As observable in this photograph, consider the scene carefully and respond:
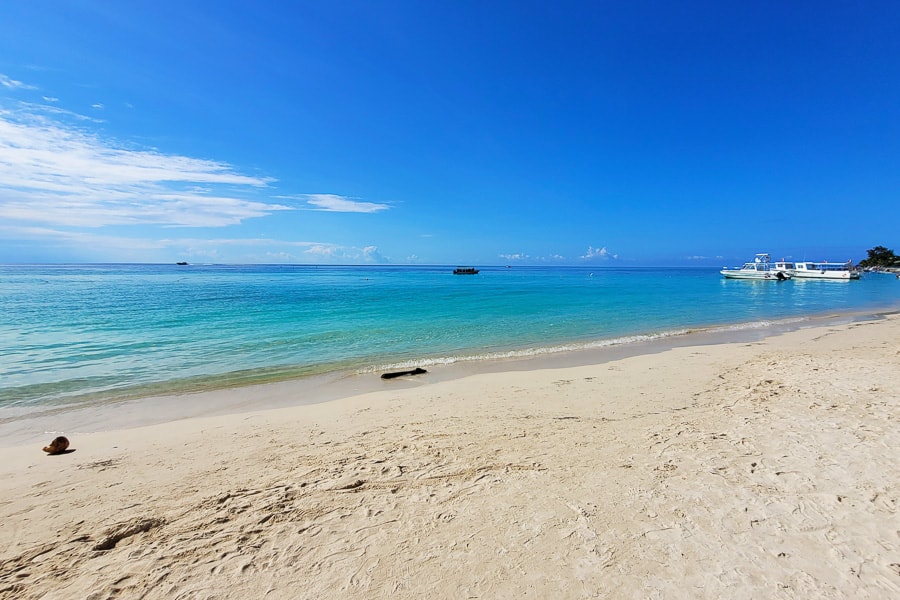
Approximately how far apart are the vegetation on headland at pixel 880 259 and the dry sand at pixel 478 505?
5241 inches

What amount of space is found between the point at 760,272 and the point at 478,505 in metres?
83.7

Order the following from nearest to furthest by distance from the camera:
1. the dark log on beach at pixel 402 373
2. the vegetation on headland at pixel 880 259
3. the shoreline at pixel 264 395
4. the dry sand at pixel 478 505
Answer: the dry sand at pixel 478 505
the shoreline at pixel 264 395
the dark log on beach at pixel 402 373
the vegetation on headland at pixel 880 259

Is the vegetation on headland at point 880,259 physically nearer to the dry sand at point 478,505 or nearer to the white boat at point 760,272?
the white boat at point 760,272

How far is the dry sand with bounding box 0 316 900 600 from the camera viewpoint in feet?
11.3

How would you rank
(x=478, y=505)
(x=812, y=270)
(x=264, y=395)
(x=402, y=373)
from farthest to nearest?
(x=812, y=270) < (x=402, y=373) < (x=264, y=395) < (x=478, y=505)

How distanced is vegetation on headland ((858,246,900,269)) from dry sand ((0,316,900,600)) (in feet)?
437

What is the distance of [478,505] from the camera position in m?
4.53

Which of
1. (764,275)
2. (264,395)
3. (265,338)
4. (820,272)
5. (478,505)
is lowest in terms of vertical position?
(264,395)

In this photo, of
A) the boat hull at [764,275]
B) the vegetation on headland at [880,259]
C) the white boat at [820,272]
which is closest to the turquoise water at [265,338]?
the boat hull at [764,275]

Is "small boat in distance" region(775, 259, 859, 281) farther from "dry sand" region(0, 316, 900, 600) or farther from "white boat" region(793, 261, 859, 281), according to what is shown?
"dry sand" region(0, 316, 900, 600)

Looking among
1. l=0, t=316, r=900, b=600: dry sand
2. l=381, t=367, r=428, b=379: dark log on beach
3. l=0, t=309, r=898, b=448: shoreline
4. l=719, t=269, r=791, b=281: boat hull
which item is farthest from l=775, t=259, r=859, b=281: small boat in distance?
l=381, t=367, r=428, b=379: dark log on beach

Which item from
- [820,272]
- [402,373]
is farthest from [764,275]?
[402,373]

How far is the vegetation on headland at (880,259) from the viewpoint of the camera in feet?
315

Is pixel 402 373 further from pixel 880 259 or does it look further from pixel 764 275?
pixel 880 259
